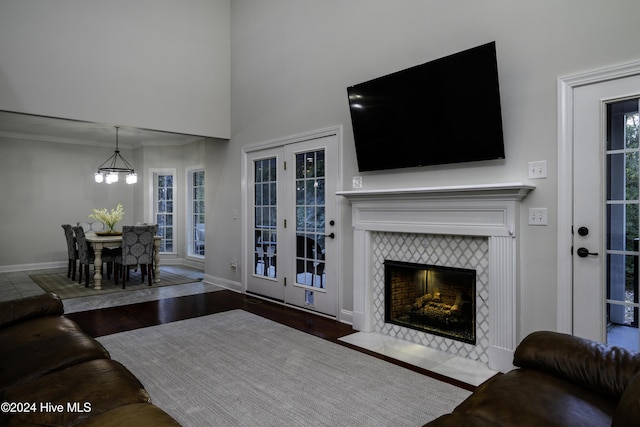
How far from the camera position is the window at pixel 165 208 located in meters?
8.55

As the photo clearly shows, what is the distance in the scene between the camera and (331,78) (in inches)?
163

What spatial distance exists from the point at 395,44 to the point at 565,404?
10.3 ft

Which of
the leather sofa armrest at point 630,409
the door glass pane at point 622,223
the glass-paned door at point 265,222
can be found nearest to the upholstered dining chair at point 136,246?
the glass-paned door at point 265,222

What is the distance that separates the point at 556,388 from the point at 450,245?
5.76 feet

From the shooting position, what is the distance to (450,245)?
3.17m

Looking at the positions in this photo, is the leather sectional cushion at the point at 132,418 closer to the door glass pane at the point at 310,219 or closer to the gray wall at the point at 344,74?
the gray wall at the point at 344,74

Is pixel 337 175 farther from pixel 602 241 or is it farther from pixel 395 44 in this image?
pixel 602 241

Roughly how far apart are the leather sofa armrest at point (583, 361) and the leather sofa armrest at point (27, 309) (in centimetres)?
265

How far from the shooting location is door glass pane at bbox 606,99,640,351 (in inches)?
91.8

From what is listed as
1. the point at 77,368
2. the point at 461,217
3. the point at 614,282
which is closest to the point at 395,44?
the point at 461,217

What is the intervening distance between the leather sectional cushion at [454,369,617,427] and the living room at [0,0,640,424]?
1290 millimetres

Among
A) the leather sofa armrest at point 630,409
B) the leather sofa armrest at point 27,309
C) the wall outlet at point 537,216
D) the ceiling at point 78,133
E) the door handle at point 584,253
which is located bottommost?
the leather sofa armrest at point 27,309

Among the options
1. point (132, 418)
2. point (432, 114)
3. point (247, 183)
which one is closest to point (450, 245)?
point (432, 114)

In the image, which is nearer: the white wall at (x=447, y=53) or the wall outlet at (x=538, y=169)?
the white wall at (x=447, y=53)
